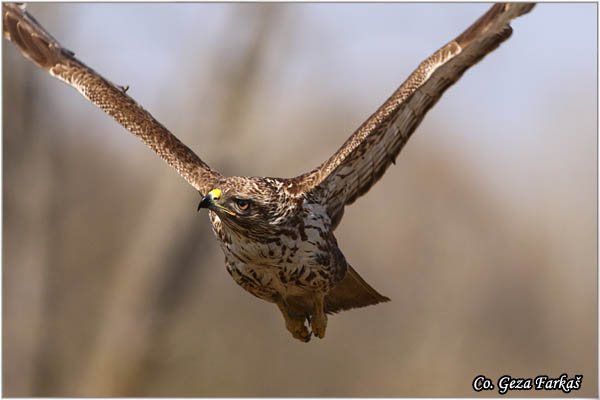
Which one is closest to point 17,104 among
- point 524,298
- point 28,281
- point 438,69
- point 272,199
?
point 28,281

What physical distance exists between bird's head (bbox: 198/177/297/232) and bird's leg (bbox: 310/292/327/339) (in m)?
0.83

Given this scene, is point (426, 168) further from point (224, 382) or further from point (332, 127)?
point (224, 382)

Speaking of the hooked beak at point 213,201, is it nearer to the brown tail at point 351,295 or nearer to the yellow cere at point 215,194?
the yellow cere at point 215,194

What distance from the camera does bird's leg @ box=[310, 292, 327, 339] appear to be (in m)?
6.81

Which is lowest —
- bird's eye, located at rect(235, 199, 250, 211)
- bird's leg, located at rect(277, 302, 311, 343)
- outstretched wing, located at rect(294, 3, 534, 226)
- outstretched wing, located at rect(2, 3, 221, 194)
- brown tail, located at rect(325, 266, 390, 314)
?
bird's leg, located at rect(277, 302, 311, 343)

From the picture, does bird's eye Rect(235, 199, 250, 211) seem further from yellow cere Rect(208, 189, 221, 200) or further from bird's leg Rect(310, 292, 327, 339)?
bird's leg Rect(310, 292, 327, 339)

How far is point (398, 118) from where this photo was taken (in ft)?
23.0

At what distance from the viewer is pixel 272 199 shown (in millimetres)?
6281

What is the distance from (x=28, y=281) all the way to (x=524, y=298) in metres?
15.8

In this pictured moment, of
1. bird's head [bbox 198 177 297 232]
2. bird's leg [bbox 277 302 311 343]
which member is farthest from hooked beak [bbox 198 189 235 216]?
bird's leg [bbox 277 302 311 343]

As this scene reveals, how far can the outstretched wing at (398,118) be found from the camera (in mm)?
6043

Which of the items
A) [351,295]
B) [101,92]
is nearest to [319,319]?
[351,295]

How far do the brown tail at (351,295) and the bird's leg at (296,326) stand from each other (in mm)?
490

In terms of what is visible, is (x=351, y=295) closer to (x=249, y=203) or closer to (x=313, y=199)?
(x=313, y=199)
